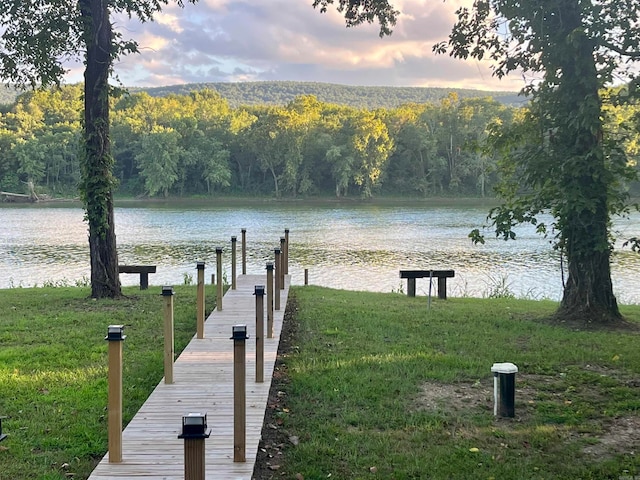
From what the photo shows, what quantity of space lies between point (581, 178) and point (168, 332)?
5.97 meters

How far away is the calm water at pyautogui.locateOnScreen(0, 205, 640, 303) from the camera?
677 inches

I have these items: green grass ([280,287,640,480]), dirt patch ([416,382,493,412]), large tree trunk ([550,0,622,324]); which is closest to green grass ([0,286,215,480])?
green grass ([280,287,640,480])

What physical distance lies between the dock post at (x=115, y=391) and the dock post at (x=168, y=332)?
5.12 ft

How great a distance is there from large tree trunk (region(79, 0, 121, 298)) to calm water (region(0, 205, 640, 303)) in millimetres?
5249

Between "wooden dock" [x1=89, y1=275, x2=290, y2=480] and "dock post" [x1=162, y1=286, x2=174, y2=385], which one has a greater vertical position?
"dock post" [x1=162, y1=286, x2=174, y2=385]

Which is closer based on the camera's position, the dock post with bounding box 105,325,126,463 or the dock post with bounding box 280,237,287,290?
the dock post with bounding box 105,325,126,463

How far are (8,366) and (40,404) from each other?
136 cm

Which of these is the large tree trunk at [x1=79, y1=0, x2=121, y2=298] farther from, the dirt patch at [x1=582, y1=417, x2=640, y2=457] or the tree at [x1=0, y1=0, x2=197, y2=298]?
the dirt patch at [x1=582, y1=417, x2=640, y2=457]

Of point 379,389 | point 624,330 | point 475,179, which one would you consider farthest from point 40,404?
point 475,179

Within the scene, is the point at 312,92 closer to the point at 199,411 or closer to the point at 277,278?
the point at 277,278

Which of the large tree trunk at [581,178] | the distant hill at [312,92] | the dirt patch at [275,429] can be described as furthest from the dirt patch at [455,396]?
the distant hill at [312,92]

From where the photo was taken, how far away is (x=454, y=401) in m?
5.58

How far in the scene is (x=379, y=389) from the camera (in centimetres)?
585

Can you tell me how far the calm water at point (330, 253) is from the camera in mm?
17203
